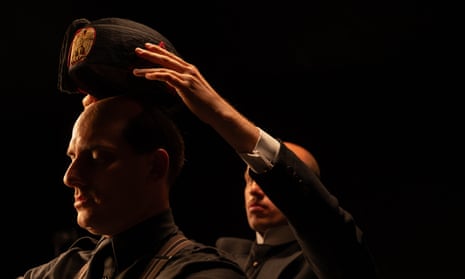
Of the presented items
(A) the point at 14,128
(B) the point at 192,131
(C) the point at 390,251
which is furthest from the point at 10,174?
(C) the point at 390,251

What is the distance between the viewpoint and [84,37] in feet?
5.41

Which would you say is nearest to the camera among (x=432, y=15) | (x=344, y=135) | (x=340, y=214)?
(x=340, y=214)

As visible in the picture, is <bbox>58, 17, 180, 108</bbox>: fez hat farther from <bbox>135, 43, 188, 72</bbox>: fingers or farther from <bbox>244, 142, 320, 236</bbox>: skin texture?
<bbox>244, 142, 320, 236</bbox>: skin texture

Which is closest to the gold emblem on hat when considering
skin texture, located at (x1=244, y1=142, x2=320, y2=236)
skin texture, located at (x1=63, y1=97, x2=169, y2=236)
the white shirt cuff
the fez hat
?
the fez hat

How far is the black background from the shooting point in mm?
3117

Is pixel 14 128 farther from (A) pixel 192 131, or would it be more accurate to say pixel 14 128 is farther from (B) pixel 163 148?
(B) pixel 163 148

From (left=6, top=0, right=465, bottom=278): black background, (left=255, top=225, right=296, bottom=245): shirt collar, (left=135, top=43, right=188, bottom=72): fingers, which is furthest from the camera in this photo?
(left=6, top=0, right=465, bottom=278): black background

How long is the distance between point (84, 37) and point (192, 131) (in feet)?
5.83

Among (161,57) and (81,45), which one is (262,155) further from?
(81,45)

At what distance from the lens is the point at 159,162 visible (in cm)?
162

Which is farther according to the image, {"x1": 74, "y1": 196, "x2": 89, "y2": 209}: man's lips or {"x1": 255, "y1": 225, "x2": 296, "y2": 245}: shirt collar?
{"x1": 255, "y1": 225, "x2": 296, "y2": 245}: shirt collar

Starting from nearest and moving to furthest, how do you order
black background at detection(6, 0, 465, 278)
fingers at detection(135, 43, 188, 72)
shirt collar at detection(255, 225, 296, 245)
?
fingers at detection(135, 43, 188, 72)
shirt collar at detection(255, 225, 296, 245)
black background at detection(6, 0, 465, 278)

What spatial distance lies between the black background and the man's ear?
1.54 m

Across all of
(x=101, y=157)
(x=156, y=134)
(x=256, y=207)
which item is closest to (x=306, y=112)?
(x=256, y=207)
